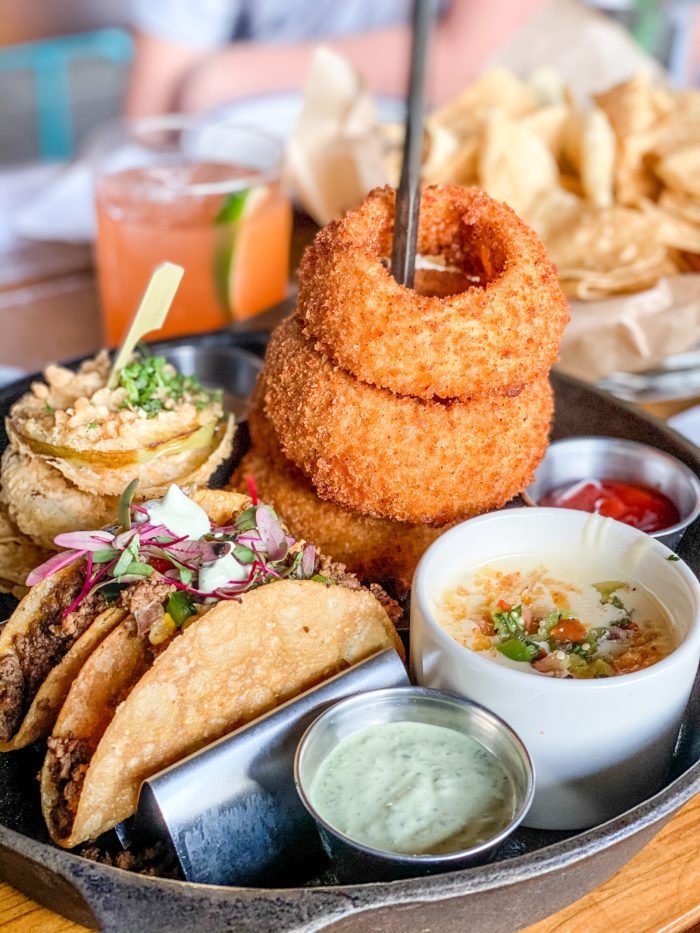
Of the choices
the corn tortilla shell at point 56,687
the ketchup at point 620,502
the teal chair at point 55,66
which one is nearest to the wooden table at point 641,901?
the corn tortilla shell at point 56,687

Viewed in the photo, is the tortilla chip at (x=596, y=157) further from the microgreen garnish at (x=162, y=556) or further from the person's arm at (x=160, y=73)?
the person's arm at (x=160, y=73)

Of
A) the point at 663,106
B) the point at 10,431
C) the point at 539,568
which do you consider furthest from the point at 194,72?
the point at 539,568

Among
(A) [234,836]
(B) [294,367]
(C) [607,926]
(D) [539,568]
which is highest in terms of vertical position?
(B) [294,367]

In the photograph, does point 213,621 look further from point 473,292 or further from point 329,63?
point 329,63

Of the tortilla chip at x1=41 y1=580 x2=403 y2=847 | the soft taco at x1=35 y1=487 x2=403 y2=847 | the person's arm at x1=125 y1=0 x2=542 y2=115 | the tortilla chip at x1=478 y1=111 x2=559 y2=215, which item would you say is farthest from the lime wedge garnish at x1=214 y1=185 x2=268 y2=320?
the person's arm at x1=125 y1=0 x2=542 y2=115

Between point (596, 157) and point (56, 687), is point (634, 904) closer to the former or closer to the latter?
point (56, 687)

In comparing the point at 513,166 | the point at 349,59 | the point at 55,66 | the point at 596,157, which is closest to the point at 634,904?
the point at 513,166

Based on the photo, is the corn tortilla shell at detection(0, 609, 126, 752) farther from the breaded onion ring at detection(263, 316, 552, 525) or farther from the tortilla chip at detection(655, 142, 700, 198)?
the tortilla chip at detection(655, 142, 700, 198)
